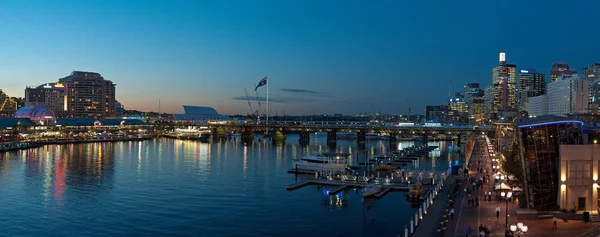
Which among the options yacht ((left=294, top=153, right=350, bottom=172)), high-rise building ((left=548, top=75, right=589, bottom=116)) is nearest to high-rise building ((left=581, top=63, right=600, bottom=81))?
high-rise building ((left=548, top=75, right=589, bottom=116))

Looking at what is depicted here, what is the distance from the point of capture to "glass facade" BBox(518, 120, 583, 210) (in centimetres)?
2583

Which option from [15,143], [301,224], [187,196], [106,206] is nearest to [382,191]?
[301,224]

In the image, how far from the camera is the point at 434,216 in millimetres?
28594

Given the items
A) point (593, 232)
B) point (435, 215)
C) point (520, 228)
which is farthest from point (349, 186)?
point (593, 232)

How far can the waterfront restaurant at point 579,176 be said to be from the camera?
Answer: 25.1 metres

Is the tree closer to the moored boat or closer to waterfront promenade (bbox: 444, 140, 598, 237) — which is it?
waterfront promenade (bbox: 444, 140, 598, 237)

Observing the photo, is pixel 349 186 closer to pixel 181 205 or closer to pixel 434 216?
pixel 181 205

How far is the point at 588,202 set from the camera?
25.4 metres

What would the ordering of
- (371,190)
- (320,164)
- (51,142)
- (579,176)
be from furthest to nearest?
(51,142) < (320,164) < (371,190) < (579,176)

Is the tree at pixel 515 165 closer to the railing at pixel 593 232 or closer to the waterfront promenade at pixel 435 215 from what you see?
the waterfront promenade at pixel 435 215

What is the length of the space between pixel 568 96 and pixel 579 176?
157 metres

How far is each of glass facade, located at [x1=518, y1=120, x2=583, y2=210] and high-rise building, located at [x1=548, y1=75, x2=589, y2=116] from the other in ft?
426

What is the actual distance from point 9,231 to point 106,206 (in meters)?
8.11

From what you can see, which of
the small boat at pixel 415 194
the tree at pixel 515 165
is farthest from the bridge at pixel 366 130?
the tree at pixel 515 165
